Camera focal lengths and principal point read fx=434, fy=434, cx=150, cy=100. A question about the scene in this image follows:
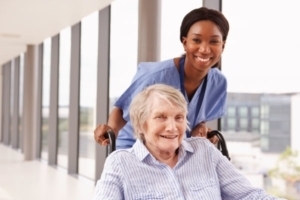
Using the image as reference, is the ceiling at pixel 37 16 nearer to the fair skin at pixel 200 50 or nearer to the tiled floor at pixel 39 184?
the tiled floor at pixel 39 184

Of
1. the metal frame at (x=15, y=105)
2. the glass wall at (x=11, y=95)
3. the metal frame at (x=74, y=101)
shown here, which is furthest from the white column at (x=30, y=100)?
the glass wall at (x=11, y=95)

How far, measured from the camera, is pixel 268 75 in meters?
3.45

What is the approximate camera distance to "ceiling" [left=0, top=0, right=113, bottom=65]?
5746 millimetres

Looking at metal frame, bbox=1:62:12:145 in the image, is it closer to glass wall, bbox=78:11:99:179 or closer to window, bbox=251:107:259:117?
glass wall, bbox=78:11:99:179

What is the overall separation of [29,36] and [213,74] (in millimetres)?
6894

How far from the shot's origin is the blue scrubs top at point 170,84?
1.98 m

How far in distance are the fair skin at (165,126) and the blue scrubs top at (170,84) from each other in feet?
1.01

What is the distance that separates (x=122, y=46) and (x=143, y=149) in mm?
4153

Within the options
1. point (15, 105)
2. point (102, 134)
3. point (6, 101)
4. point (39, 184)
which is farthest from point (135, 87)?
point (6, 101)

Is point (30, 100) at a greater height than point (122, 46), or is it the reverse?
point (122, 46)

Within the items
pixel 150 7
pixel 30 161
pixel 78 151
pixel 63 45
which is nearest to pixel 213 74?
pixel 150 7

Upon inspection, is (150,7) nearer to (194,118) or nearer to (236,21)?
(236,21)

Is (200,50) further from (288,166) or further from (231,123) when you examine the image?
(231,123)

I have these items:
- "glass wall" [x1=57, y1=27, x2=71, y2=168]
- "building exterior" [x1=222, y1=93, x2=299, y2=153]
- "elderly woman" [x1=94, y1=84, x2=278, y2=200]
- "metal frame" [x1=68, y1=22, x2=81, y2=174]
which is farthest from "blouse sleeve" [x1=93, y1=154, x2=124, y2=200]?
"glass wall" [x1=57, y1=27, x2=71, y2=168]
